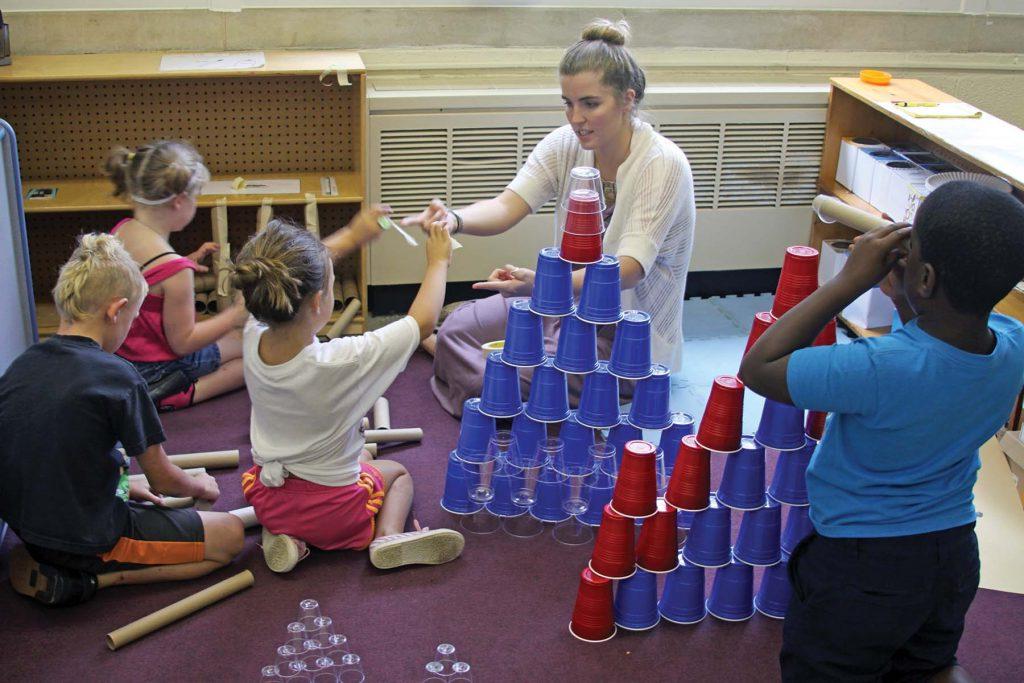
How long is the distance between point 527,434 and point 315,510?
65 centimetres

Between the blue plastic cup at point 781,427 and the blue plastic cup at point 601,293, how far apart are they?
513mm

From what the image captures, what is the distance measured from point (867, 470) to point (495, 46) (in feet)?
10.1

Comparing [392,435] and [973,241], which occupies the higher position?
[973,241]

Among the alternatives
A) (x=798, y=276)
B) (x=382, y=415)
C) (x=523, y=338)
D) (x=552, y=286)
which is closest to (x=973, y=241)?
(x=798, y=276)

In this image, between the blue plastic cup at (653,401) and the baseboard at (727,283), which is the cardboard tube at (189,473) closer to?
the blue plastic cup at (653,401)

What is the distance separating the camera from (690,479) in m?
2.71

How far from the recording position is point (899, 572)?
2.18 meters

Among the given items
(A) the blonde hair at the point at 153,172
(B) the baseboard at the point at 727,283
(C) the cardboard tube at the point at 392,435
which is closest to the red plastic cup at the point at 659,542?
(C) the cardboard tube at the point at 392,435

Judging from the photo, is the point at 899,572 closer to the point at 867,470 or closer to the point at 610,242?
the point at 867,470

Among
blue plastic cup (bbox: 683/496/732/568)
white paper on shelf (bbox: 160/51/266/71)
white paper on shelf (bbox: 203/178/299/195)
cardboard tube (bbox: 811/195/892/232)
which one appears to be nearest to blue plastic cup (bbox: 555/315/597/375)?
blue plastic cup (bbox: 683/496/732/568)

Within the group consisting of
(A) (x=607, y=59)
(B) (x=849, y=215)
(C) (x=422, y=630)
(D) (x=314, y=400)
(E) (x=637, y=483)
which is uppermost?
(A) (x=607, y=59)

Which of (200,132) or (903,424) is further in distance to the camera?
(200,132)

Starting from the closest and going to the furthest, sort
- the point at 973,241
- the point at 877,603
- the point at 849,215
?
the point at 973,241, the point at 877,603, the point at 849,215

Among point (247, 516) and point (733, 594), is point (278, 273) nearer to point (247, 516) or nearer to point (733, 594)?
point (247, 516)
